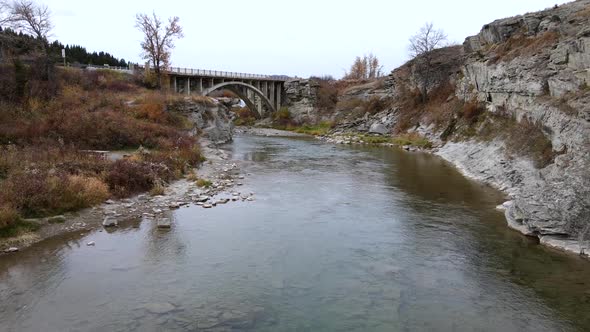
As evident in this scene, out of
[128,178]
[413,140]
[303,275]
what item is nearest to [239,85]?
[413,140]

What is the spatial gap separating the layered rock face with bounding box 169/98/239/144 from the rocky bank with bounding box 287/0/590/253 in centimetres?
1666

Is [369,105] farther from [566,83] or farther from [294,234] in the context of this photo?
[294,234]

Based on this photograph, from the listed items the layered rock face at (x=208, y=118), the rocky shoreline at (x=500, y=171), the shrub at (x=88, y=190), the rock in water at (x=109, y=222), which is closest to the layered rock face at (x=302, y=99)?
the layered rock face at (x=208, y=118)

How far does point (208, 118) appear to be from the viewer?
151 feet

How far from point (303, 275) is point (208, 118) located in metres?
36.3

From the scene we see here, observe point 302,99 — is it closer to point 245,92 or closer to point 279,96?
point 279,96

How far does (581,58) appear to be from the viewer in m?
22.6

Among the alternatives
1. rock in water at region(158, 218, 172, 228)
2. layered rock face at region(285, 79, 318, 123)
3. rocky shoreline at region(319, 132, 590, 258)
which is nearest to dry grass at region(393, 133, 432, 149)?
rocky shoreline at region(319, 132, 590, 258)

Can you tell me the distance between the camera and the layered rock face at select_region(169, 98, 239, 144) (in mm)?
42562

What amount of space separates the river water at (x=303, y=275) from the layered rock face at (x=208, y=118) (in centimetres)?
2551

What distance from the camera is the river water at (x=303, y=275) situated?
9562 mm

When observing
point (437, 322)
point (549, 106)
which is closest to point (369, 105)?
point (549, 106)

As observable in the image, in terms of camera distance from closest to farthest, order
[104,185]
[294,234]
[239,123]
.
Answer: [294,234] → [104,185] → [239,123]

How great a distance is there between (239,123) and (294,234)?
7141 cm
